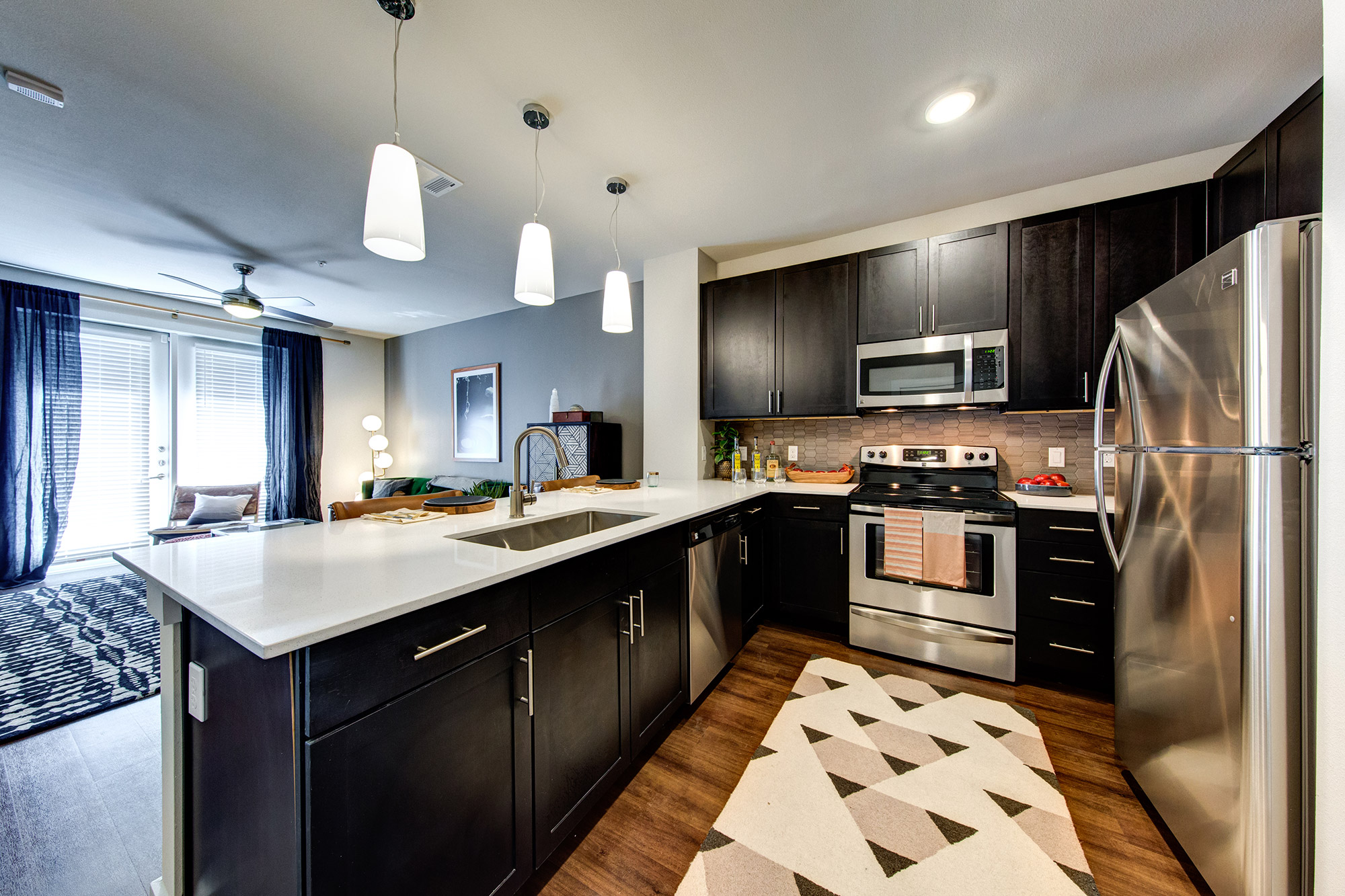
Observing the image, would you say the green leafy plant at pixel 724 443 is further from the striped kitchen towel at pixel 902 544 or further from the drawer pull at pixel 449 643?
the drawer pull at pixel 449 643

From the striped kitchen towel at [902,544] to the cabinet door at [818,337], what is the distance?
0.79 meters

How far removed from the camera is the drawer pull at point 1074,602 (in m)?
2.07

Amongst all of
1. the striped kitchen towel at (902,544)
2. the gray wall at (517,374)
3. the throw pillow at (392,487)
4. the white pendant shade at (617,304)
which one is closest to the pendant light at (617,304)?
the white pendant shade at (617,304)

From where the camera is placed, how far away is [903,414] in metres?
3.01

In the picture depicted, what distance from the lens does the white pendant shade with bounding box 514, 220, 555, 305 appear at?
165cm

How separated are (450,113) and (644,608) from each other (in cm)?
216

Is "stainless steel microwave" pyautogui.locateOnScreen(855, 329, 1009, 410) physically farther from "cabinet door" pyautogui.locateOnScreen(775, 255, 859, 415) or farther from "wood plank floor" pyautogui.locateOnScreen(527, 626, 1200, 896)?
"wood plank floor" pyautogui.locateOnScreen(527, 626, 1200, 896)

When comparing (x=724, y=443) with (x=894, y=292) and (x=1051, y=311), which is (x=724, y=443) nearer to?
(x=894, y=292)

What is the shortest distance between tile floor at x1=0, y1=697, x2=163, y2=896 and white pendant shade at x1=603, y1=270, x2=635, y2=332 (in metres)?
2.33

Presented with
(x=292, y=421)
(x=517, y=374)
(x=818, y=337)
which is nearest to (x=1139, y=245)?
(x=818, y=337)

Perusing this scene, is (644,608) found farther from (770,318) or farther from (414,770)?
(770,318)

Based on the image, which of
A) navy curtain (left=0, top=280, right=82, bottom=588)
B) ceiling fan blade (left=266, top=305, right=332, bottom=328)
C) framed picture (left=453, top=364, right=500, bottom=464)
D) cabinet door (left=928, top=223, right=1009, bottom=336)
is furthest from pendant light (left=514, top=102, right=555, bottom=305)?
navy curtain (left=0, top=280, right=82, bottom=588)

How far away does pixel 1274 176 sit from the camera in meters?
1.77

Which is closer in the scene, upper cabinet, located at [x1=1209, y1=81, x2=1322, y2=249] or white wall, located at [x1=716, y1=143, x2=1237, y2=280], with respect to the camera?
upper cabinet, located at [x1=1209, y1=81, x2=1322, y2=249]
